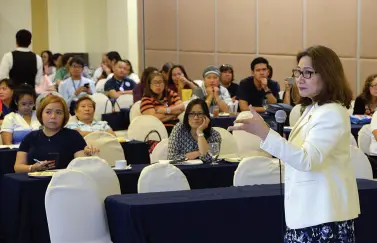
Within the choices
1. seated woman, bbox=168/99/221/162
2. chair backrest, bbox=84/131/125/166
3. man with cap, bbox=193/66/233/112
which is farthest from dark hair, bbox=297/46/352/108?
man with cap, bbox=193/66/233/112

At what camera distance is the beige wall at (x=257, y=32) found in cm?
1109

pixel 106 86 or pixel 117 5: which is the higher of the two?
pixel 117 5

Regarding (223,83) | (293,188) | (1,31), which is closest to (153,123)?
(223,83)

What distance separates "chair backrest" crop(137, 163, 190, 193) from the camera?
5141 millimetres

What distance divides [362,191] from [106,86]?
8.17 metres

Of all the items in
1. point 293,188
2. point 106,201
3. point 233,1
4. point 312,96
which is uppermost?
point 233,1

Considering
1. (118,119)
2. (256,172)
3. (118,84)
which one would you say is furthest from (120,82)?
(256,172)

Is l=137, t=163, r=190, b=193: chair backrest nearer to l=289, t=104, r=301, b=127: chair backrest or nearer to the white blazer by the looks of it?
the white blazer

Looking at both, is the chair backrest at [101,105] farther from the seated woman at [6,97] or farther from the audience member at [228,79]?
the seated woman at [6,97]

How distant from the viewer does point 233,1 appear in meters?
13.8

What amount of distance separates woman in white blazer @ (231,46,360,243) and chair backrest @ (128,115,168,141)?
521cm

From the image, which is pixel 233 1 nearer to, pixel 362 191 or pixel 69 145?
pixel 69 145

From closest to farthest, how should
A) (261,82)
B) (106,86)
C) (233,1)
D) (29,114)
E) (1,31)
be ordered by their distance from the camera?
(29,114), (261,82), (106,86), (233,1), (1,31)

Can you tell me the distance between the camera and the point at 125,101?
11539mm
